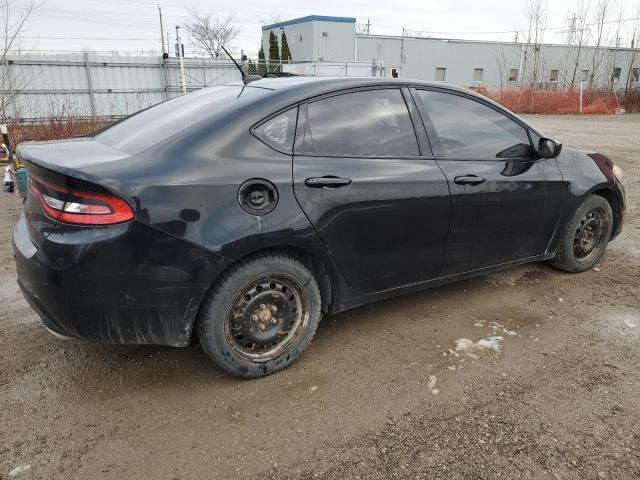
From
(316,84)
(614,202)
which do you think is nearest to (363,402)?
(316,84)

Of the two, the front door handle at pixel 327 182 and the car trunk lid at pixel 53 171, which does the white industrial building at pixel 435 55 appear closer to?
the front door handle at pixel 327 182

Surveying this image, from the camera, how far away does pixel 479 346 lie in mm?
3137

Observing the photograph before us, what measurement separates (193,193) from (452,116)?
1.88 metres

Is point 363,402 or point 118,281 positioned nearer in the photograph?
point 118,281

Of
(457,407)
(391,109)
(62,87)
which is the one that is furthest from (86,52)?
(457,407)

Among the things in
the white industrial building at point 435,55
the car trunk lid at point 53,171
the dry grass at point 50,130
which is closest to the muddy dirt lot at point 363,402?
the car trunk lid at point 53,171

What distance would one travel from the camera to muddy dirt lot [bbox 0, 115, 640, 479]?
218cm

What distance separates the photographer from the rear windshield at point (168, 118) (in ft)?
8.73

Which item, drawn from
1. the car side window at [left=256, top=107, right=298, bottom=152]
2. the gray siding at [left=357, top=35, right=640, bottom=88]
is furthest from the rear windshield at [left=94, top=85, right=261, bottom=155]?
the gray siding at [left=357, top=35, right=640, bottom=88]

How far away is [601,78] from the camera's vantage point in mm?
34938

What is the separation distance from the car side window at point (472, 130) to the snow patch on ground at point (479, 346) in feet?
3.97

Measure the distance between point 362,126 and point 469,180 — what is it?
33.0 inches

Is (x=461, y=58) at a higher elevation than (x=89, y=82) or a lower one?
higher

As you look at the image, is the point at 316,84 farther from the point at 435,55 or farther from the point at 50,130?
the point at 435,55
